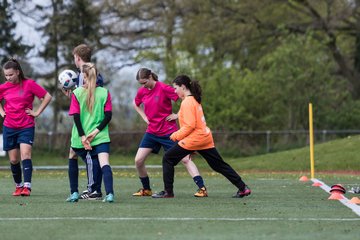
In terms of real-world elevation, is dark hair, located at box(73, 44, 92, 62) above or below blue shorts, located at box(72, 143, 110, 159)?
above

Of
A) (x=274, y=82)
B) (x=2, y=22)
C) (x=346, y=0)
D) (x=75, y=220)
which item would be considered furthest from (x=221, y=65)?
(x=75, y=220)

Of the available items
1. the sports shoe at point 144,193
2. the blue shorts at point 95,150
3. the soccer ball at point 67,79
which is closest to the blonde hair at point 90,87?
the blue shorts at point 95,150

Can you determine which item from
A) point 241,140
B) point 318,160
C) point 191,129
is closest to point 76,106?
point 191,129

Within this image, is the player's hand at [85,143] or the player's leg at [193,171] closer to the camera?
the player's hand at [85,143]

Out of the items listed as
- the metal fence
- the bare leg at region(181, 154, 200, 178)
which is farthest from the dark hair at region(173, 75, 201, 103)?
the metal fence

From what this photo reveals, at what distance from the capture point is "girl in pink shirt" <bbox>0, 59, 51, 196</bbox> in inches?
447

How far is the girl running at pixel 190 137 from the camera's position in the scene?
424 inches

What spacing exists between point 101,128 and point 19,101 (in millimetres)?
1974

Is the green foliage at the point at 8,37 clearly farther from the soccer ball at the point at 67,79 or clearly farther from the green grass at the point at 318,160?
the soccer ball at the point at 67,79

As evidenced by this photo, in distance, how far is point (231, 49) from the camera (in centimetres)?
4388

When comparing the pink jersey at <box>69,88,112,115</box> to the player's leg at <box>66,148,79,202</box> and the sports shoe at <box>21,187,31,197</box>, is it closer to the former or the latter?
the player's leg at <box>66,148,79,202</box>

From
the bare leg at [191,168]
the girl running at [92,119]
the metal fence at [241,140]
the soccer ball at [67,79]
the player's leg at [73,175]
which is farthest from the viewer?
the metal fence at [241,140]

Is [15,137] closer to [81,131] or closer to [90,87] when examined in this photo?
[81,131]

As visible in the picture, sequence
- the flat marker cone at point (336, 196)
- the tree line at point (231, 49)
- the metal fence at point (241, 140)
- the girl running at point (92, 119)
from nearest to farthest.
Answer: the girl running at point (92, 119), the flat marker cone at point (336, 196), the metal fence at point (241, 140), the tree line at point (231, 49)
